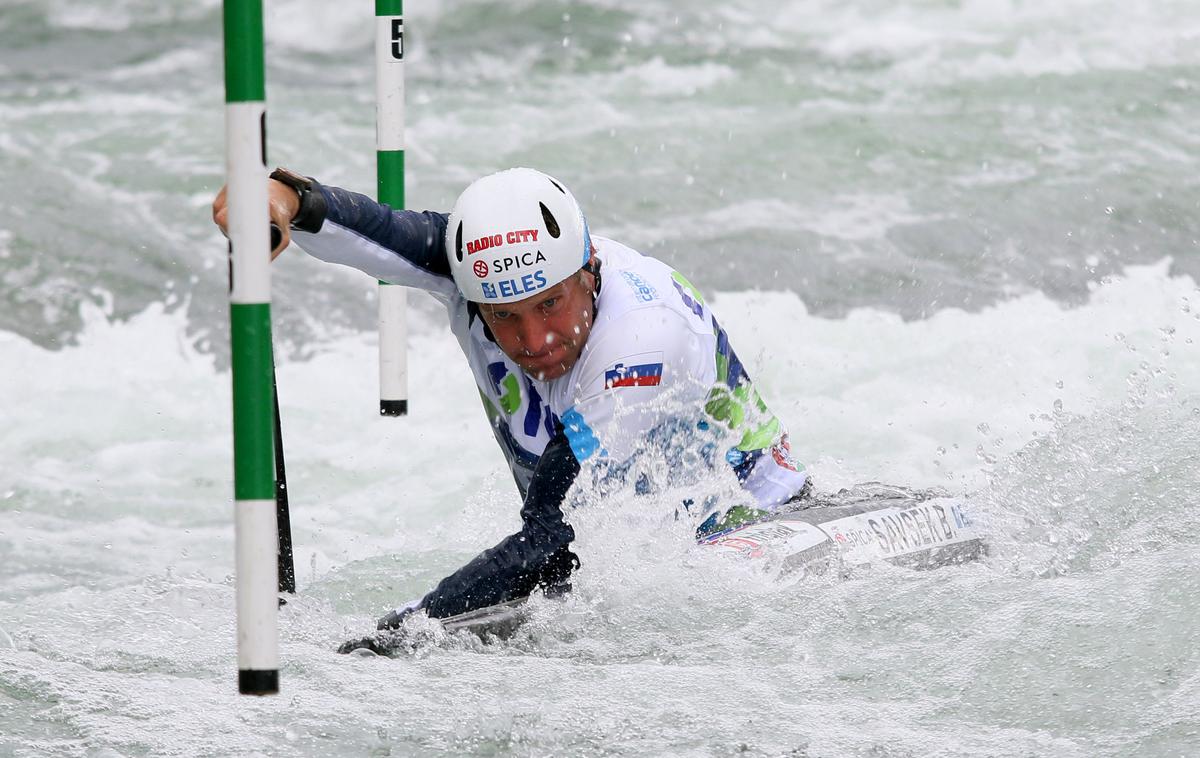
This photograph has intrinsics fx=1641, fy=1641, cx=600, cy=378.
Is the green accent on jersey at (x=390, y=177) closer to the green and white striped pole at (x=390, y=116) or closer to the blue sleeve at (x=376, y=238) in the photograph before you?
the green and white striped pole at (x=390, y=116)

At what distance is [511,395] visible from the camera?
426 centimetres

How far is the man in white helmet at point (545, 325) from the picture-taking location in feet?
12.8

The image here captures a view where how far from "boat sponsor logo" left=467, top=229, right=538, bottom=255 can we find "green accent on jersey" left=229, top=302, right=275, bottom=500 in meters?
1.16

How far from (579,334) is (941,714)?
1.23 metres

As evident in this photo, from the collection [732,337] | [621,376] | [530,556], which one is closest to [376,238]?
[621,376]

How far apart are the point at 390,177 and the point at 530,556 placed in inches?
87.3

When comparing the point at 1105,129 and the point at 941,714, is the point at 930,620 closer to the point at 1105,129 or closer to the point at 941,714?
the point at 941,714

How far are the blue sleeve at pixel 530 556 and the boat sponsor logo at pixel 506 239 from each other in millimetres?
460

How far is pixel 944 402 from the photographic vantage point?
298 inches

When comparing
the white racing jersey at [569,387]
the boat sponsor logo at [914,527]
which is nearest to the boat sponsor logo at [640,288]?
the white racing jersey at [569,387]

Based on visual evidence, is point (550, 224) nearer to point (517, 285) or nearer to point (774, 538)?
point (517, 285)

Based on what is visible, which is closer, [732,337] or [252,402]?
[252,402]

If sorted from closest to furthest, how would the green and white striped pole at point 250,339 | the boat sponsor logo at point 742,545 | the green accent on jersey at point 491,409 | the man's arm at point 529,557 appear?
the green and white striped pole at point 250,339, the man's arm at point 529,557, the boat sponsor logo at point 742,545, the green accent on jersey at point 491,409

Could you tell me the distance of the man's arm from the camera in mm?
3879
